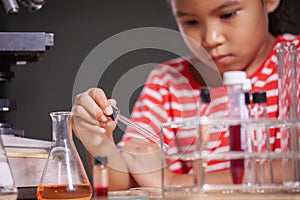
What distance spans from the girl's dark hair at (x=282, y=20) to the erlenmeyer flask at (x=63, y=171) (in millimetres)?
1236

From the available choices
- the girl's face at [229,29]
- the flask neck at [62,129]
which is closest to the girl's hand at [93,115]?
the flask neck at [62,129]

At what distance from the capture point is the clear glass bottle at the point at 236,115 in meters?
1.01

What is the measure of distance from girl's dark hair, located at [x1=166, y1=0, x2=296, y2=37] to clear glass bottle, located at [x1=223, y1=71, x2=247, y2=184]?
0.74 m

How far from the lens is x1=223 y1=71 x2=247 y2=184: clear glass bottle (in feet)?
3.31

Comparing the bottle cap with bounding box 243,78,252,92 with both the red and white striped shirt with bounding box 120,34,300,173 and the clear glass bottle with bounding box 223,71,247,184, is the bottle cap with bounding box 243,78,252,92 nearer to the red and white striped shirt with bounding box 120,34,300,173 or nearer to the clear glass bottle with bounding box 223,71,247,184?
the clear glass bottle with bounding box 223,71,247,184

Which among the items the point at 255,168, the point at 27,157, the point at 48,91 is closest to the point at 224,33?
the point at 48,91

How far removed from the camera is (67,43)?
1834 mm

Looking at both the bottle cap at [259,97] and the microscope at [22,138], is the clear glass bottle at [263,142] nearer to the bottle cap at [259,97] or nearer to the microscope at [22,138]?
the bottle cap at [259,97]

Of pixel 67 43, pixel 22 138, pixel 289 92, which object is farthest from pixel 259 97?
pixel 67 43

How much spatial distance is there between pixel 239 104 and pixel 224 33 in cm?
79

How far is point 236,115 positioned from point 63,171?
17.9 inches

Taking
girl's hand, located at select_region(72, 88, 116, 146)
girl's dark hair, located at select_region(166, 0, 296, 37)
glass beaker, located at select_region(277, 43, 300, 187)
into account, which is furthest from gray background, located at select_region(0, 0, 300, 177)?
glass beaker, located at select_region(277, 43, 300, 187)

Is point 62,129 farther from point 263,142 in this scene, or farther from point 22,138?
point 263,142

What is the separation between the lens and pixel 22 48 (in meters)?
0.91
